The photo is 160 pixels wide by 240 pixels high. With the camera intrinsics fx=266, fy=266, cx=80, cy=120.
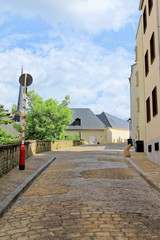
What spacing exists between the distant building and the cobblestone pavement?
49.9 metres

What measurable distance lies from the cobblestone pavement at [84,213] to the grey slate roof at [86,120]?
2049 inches

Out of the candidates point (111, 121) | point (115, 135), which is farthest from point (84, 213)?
point (111, 121)

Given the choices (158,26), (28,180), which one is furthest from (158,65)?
(28,180)

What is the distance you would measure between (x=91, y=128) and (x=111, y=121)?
30.2 ft

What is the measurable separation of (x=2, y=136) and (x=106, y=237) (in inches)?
1099

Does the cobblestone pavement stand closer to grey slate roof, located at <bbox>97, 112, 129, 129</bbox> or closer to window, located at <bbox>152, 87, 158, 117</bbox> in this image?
window, located at <bbox>152, 87, 158, 117</bbox>

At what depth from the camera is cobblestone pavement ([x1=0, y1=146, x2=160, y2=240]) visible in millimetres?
3652

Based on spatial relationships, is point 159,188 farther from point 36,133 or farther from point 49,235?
point 36,133

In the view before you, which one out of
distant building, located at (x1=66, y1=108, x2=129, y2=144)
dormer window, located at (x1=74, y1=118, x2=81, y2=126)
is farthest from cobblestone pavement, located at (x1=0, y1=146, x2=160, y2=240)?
dormer window, located at (x1=74, y1=118, x2=81, y2=126)

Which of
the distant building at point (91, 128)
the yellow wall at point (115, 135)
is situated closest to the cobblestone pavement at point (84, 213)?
the distant building at point (91, 128)

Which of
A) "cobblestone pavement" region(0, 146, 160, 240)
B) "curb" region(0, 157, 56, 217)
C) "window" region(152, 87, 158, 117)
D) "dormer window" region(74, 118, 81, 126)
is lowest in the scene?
"cobblestone pavement" region(0, 146, 160, 240)

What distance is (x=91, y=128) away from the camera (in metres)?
59.2

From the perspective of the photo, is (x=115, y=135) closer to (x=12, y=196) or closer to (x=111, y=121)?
(x=111, y=121)

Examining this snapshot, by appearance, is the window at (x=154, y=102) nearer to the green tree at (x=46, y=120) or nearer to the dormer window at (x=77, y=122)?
the green tree at (x=46, y=120)
